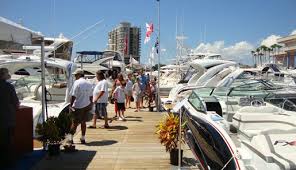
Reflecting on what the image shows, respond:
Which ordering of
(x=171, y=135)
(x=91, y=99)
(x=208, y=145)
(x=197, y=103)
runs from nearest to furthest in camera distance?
(x=208, y=145) → (x=171, y=135) → (x=197, y=103) → (x=91, y=99)

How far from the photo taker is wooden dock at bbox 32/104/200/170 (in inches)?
300

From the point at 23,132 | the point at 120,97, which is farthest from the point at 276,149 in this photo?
the point at 120,97

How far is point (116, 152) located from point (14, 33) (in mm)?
3544

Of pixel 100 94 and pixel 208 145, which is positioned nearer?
pixel 208 145

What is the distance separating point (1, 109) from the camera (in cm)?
653

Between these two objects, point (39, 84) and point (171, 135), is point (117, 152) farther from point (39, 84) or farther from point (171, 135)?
point (39, 84)

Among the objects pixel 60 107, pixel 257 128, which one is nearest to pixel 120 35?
pixel 60 107

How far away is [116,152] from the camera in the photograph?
875 cm

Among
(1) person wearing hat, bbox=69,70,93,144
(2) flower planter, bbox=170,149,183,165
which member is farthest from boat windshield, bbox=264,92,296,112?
(1) person wearing hat, bbox=69,70,93,144

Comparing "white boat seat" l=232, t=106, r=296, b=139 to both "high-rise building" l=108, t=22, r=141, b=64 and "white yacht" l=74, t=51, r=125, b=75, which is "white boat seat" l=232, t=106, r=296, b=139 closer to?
"white yacht" l=74, t=51, r=125, b=75

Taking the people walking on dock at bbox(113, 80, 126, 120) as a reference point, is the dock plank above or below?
below

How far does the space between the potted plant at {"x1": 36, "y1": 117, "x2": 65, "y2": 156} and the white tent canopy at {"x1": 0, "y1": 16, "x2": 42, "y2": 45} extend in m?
1.69

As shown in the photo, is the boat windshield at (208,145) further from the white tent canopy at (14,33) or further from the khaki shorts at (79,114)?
the white tent canopy at (14,33)

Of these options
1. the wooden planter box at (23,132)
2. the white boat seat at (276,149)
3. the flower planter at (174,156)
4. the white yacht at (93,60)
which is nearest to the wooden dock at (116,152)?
the flower planter at (174,156)
